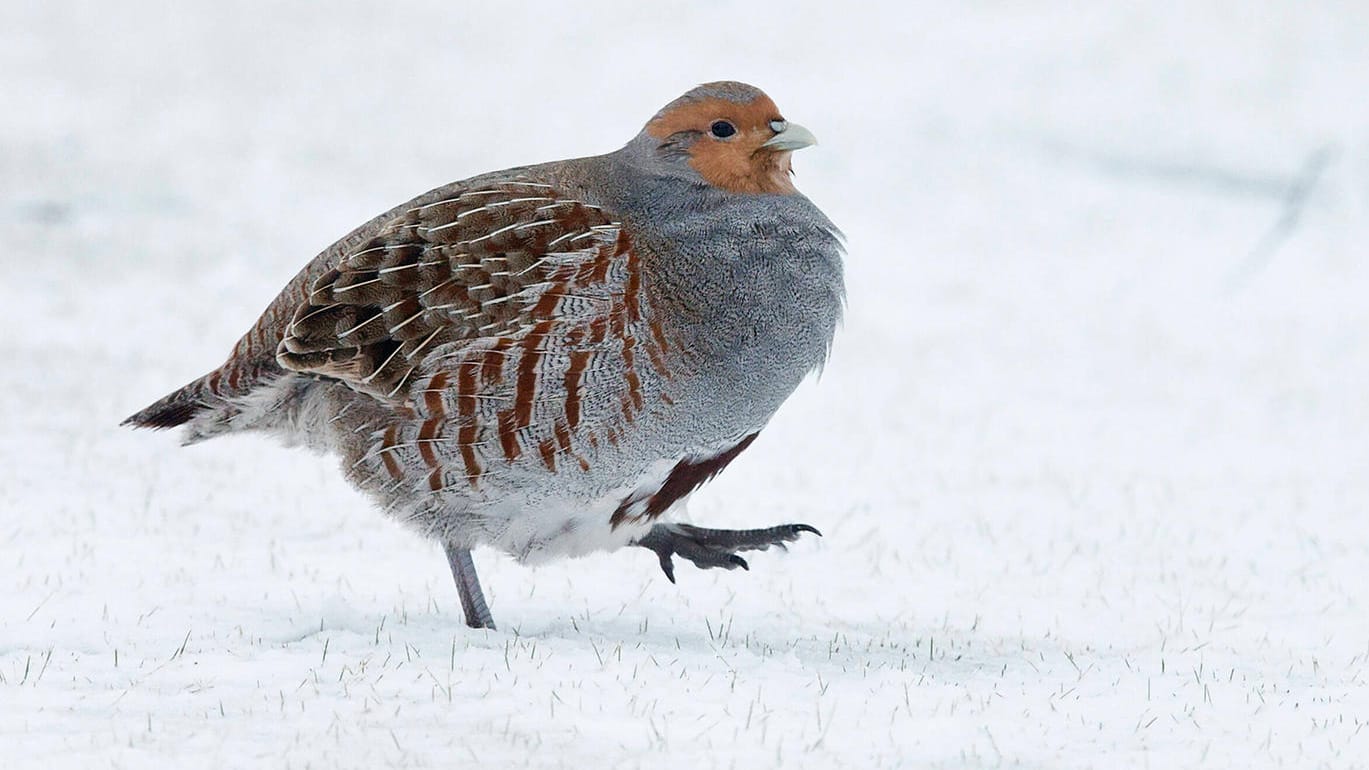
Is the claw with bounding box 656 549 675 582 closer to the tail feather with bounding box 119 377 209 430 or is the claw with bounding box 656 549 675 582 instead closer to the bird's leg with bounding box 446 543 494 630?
the bird's leg with bounding box 446 543 494 630

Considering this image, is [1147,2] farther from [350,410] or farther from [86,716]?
[86,716]

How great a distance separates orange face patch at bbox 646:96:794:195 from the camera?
622cm

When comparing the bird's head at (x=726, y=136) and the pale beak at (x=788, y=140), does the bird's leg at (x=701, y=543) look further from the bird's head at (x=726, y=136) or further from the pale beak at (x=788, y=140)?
the pale beak at (x=788, y=140)

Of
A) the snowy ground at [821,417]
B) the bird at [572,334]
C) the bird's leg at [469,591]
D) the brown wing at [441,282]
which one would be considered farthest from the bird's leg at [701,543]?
the brown wing at [441,282]

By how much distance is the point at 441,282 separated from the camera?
6.07 m

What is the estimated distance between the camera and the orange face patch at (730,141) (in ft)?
20.4

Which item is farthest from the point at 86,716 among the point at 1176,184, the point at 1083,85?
the point at 1083,85

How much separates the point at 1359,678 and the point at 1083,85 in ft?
68.6

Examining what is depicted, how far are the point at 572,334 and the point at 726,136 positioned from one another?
1.13 metres

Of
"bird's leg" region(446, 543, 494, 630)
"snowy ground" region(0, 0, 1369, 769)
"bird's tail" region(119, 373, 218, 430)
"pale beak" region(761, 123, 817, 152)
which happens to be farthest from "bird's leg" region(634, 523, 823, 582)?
"bird's tail" region(119, 373, 218, 430)

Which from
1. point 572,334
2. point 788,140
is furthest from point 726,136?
point 572,334

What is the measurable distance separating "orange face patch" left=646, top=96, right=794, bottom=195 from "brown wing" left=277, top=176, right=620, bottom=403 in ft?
1.62

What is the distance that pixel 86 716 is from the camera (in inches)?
192

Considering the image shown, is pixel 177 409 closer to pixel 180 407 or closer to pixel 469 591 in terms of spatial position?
pixel 180 407
